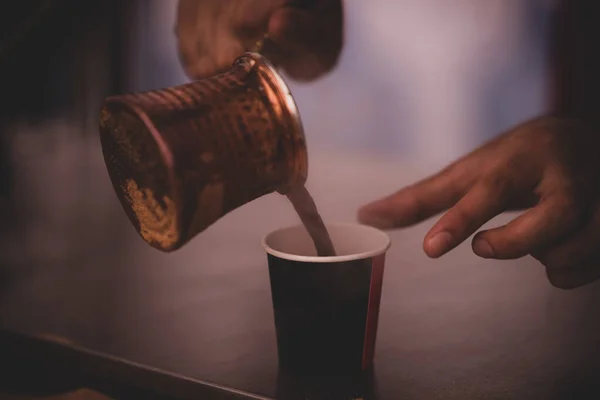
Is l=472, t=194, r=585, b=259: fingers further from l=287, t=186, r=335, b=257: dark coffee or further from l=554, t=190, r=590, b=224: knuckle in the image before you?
l=287, t=186, r=335, b=257: dark coffee

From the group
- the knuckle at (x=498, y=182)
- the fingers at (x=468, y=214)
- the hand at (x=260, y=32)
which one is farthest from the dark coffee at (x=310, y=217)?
the hand at (x=260, y=32)

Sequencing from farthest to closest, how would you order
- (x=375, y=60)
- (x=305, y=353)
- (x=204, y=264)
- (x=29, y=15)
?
(x=375, y=60)
(x=29, y=15)
(x=204, y=264)
(x=305, y=353)

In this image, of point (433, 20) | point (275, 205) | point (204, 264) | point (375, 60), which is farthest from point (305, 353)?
point (375, 60)

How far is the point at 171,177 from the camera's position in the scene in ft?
A: 1.60

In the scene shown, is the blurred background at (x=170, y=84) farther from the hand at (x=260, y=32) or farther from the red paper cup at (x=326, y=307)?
the hand at (x=260, y=32)

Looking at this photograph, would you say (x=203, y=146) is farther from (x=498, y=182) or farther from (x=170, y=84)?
(x=170, y=84)

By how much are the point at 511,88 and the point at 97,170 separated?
123cm

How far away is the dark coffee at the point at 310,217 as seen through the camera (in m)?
0.59

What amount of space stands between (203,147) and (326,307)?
0.20 metres

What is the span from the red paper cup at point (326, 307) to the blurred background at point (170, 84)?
0.10 metres

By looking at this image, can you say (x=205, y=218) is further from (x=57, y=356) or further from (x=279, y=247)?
(x=57, y=356)

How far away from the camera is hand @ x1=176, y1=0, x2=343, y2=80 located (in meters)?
0.96

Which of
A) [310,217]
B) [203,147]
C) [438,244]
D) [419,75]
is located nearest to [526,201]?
[438,244]

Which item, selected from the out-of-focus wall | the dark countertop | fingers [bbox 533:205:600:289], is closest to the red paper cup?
the dark countertop
